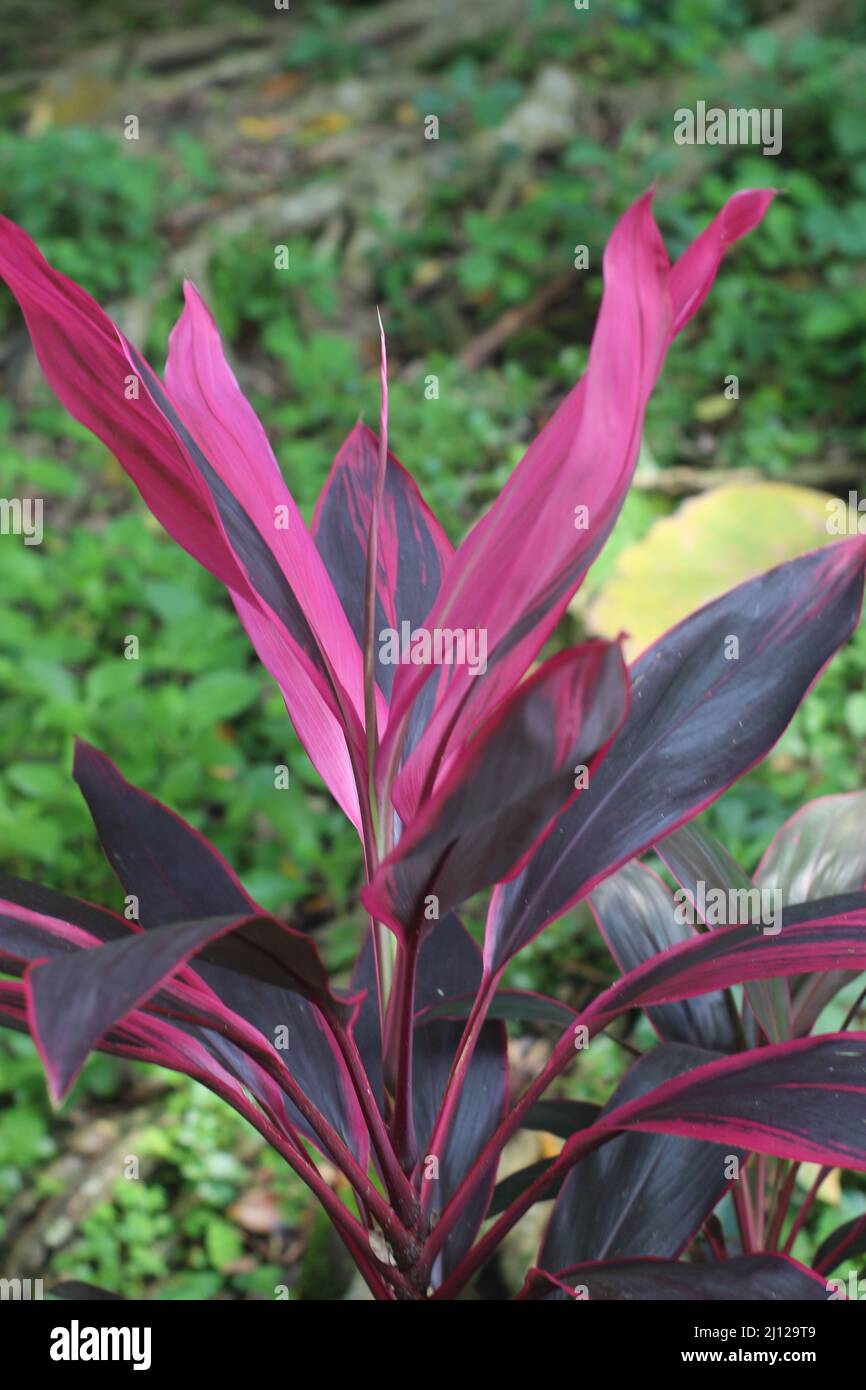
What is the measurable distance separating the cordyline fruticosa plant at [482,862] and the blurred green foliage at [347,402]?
1.83 feet

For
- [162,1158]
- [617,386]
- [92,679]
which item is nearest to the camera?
[617,386]

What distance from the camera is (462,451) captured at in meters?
2.56

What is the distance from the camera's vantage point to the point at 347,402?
2711 mm

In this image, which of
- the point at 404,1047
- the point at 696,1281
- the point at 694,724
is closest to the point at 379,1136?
the point at 404,1047

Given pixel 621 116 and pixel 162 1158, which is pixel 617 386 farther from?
pixel 621 116

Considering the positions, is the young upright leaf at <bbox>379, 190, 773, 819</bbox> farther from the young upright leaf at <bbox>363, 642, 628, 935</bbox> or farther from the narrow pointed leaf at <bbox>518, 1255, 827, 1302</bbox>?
the narrow pointed leaf at <bbox>518, 1255, 827, 1302</bbox>

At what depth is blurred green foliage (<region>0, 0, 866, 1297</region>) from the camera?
5.24 feet

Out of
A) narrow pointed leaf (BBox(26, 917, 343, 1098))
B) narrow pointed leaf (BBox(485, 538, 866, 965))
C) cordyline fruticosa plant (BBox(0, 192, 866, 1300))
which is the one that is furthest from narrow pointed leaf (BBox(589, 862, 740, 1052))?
narrow pointed leaf (BBox(26, 917, 343, 1098))

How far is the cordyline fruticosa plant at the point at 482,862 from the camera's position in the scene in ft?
1.69

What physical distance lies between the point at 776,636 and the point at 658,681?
2.7 inches

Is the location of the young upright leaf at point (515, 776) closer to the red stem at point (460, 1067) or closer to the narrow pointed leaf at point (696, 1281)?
the red stem at point (460, 1067)

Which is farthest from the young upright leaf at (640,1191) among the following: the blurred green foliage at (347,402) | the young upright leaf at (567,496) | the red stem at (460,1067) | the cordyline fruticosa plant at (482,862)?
the blurred green foliage at (347,402)
